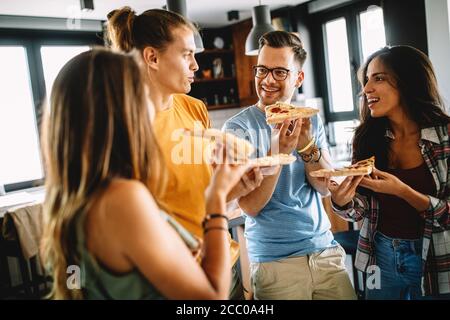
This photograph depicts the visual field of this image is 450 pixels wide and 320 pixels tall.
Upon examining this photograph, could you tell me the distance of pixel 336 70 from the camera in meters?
5.01

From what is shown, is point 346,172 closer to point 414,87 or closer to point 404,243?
point 404,243

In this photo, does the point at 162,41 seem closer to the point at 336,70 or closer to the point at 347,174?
the point at 347,174

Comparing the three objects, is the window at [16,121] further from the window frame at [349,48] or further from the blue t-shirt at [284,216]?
the window frame at [349,48]

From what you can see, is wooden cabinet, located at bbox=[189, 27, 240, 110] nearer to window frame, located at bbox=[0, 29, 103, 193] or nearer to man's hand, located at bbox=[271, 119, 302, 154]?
window frame, located at bbox=[0, 29, 103, 193]

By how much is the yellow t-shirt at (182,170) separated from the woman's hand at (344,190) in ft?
1.56

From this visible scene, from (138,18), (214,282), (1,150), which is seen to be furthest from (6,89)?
(214,282)

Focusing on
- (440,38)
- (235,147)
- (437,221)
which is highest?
(440,38)

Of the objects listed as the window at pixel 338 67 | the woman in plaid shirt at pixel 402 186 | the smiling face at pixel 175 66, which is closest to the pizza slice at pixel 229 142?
the smiling face at pixel 175 66

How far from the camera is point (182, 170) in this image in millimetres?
1132

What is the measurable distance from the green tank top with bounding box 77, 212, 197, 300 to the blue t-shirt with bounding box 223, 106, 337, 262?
61cm

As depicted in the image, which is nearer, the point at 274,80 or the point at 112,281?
the point at 112,281

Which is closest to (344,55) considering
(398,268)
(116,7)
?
(116,7)

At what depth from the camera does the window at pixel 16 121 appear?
410cm

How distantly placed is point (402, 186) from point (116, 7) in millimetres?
3708
